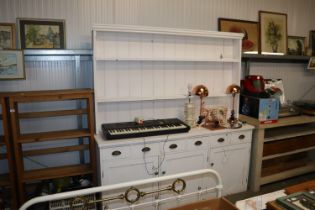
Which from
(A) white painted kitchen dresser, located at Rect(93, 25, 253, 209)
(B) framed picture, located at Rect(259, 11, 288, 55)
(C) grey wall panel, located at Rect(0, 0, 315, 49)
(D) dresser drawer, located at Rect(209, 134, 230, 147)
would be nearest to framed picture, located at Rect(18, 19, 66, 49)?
(C) grey wall panel, located at Rect(0, 0, 315, 49)

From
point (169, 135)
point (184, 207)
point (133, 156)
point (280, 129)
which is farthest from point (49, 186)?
point (280, 129)

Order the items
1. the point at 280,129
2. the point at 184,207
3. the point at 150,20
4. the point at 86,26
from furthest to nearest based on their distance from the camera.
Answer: the point at 280,129 < the point at 150,20 < the point at 86,26 < the point at 184,207

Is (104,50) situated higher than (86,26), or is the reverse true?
(86,26)

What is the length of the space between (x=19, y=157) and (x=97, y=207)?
81cm

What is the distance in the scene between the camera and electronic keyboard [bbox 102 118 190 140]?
2027mm

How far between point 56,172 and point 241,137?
5.97ft

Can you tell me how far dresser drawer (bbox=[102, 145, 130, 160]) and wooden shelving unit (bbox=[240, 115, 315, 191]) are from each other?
1399 millimetres

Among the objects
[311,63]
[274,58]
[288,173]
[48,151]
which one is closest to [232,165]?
[288,173]

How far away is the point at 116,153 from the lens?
6.48ft

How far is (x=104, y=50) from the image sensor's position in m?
2.21

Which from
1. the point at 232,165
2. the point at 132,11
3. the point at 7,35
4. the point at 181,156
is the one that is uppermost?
the point at 132,11

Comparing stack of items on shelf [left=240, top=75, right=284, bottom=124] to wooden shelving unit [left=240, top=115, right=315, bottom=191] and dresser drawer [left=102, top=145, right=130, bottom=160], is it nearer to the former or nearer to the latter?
wooden shelving unit [left=240, top=115, right=315, bottom=191]

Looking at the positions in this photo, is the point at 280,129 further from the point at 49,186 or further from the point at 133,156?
the point at 49,186

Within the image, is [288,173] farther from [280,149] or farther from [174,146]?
[174,146]
